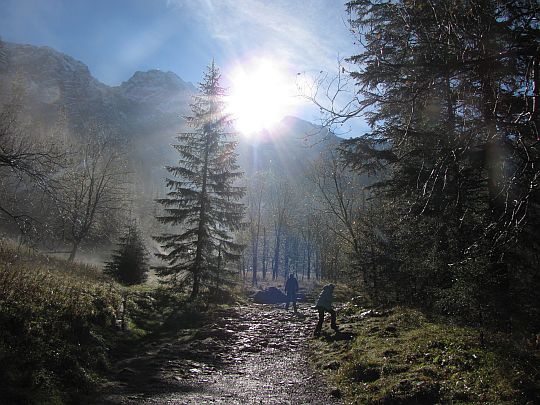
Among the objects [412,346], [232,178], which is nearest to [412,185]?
[412,346]

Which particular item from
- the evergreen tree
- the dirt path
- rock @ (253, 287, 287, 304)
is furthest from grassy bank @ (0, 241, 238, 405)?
rock @ (253, 287, 287, 304)

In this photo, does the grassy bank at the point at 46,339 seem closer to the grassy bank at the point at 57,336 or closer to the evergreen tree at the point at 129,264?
the grassy bank at the point at 57,336

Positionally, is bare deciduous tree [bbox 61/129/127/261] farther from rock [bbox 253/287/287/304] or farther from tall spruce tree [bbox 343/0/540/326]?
tall spruce tree [bbox 343/0/540/326]

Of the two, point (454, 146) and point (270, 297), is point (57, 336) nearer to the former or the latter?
point (454, 146)

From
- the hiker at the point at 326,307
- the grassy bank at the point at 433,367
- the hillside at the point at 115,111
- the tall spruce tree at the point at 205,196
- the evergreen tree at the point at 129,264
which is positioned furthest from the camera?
the hillside at the point at 115,111

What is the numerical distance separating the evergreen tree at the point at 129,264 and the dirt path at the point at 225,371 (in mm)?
9861

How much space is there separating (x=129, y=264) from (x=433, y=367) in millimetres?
19649

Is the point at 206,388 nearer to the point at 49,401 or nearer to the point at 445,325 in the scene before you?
the point at 49,401

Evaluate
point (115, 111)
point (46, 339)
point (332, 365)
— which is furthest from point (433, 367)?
point (115, 111)

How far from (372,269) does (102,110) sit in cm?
17494

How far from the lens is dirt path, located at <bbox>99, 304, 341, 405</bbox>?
6.89 m

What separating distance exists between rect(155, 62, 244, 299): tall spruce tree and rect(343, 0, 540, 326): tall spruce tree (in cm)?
1002

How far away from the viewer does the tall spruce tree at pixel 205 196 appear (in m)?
21.0

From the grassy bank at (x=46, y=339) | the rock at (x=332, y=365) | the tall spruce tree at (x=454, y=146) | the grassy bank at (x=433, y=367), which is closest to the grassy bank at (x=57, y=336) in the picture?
the grassy bank at (x=46, y=339)
